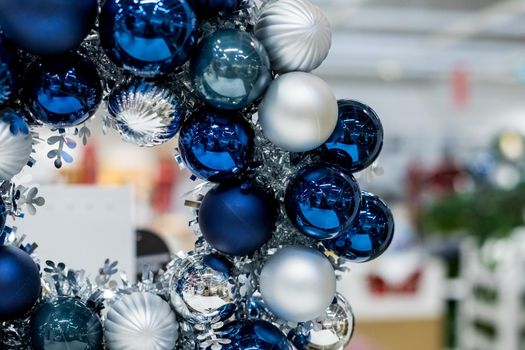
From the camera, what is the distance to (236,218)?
68 centimetres

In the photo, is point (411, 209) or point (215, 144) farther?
point (411, 209)

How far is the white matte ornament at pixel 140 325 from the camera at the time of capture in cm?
69

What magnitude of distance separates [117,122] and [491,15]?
16.7 ft

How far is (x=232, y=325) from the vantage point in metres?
0.72

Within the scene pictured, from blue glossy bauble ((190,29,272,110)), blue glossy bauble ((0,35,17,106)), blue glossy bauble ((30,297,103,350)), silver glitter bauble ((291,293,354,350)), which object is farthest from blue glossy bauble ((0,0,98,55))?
silver glitter bauble ((291,293,354,350))

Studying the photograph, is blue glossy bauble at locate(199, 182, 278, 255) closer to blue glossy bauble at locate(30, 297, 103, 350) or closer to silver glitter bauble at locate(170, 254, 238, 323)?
silver glitter bauble at locate(170, 254, 238, 323)

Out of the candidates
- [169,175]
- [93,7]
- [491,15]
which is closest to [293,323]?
[93,7]

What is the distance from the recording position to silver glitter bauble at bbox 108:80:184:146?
67 centimetres

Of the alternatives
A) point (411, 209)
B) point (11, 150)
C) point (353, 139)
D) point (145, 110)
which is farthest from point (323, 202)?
point (411, 209)

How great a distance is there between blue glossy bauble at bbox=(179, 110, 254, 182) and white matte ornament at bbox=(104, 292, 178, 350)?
144mm

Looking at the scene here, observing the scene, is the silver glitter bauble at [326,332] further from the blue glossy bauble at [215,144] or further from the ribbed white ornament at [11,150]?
the ribbed white ornament at [11,150]

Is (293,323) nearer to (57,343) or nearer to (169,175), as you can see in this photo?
(57,343)

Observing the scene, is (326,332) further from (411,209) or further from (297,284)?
(411,209)

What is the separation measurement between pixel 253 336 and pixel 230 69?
0.86 feet
